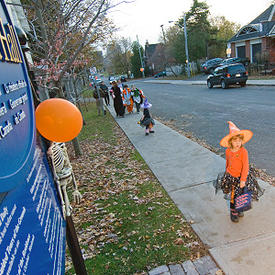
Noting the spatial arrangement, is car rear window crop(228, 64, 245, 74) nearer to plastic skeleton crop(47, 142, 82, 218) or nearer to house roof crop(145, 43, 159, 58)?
plastic skeleton crop(47, 142, 82, 218)

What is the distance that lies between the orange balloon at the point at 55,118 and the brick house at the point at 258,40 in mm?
29164

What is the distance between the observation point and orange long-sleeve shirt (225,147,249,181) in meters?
3.51

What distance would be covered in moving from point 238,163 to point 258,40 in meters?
32.2

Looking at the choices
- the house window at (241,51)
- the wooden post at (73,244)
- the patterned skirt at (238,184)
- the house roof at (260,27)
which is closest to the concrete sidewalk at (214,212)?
the patterned skirt at (238,184)

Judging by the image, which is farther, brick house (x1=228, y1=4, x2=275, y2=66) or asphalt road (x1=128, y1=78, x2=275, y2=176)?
brick house (x1=228, y1=4, x2=275, y2=66)

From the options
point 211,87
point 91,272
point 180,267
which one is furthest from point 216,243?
point 211,87

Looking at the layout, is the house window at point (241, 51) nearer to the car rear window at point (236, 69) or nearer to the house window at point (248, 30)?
the house window at point (248, 30)

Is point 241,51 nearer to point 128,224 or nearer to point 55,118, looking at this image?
point 128,224

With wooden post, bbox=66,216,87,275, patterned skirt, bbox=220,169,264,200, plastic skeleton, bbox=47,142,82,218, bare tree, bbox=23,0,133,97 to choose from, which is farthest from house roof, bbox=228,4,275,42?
wooden post, bbox=66,216,87,275

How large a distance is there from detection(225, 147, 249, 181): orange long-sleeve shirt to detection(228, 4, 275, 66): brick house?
A: 26.9 m

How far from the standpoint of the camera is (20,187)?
4.07ft

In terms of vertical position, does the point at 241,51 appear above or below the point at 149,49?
below

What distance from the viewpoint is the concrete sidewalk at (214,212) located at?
310 cm

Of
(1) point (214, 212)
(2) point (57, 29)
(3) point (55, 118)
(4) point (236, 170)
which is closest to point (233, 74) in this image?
(2) point (57, 29)
